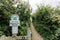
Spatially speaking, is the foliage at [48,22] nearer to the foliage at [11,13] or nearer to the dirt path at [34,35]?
the dirt path at [34,35]

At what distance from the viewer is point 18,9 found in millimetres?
15172

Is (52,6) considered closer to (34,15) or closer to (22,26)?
(34,15)

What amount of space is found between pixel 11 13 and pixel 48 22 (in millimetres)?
2320

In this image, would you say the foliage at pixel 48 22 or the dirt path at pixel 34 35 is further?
Answer: the dirt path at pixel 34 35

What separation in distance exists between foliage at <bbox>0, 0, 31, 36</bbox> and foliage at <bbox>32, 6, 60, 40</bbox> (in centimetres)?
69

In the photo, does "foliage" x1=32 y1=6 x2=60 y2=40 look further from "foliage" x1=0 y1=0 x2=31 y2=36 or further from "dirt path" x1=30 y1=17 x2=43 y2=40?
"foliage" x1=0 y1=0 x2=31 y2=36

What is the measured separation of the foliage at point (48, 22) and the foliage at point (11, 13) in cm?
69

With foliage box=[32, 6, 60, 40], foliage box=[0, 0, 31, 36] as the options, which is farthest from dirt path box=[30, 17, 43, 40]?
foliage box=[0, 0, 31, 36]

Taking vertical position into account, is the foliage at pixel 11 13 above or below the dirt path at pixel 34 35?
above

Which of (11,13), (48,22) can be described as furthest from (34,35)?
(11,13)

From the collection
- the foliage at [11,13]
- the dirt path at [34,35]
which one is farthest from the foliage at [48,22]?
the foliage at [11,13]

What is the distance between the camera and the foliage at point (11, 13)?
14672 millimetres

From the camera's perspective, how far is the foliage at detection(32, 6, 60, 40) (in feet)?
48.2

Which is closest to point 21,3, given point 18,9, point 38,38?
point 18,9
